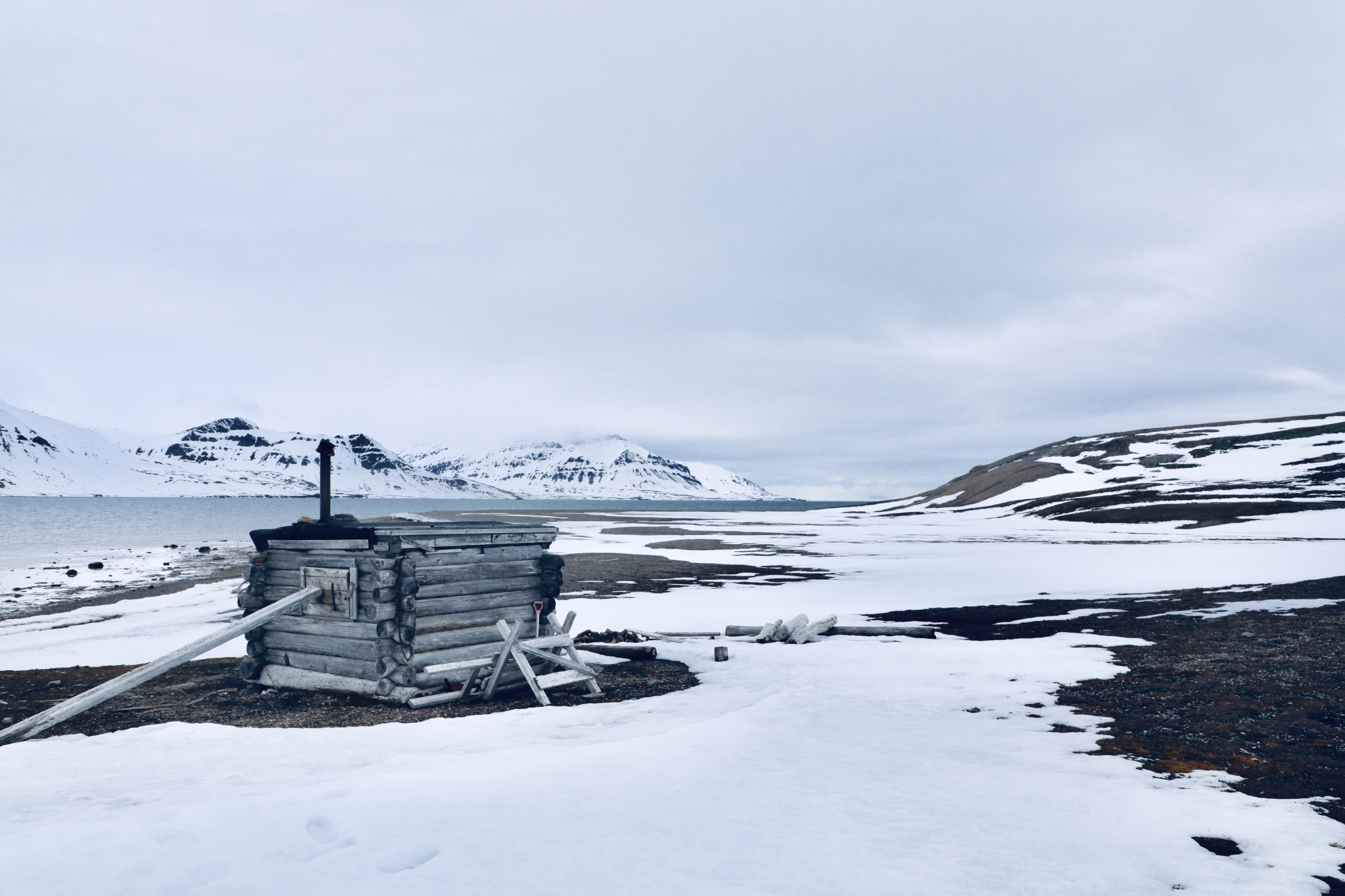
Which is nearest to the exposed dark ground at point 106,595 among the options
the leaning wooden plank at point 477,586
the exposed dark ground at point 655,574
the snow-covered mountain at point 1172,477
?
the exposed dark ground at point 655,574

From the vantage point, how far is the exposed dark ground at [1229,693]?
794 cm

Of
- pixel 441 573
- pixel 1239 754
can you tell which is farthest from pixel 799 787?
pixel 441 573

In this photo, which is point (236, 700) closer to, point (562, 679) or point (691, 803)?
point (562, 679)

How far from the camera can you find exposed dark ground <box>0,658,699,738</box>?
439 inches

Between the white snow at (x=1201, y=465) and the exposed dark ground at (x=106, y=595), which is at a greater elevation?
the white snow at (x=1201, y=465)

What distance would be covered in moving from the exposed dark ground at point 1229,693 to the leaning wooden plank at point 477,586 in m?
9.51

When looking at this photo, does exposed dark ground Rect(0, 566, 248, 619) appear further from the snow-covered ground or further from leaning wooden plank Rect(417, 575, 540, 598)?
the snow-covered ground

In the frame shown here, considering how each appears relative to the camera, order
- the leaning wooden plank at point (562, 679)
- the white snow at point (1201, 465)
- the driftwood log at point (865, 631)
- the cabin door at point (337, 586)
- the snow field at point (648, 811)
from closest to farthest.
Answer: the snow field at point (648, 811), the leaning wooden plank at point (562, 679), the cabin door at point (337, 586), the driftwood log at point (865, 631), the white snow at point (1201, 465)

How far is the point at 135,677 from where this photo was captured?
10148mm

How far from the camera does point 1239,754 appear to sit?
324 inches

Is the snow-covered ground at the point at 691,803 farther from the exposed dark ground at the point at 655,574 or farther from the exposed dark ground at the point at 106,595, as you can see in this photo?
the exposed dark ground at the point at 106,595

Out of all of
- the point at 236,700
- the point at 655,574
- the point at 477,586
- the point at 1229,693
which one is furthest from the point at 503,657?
the point at 655,574

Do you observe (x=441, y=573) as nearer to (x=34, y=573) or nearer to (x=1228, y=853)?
(x=1228, y=853)

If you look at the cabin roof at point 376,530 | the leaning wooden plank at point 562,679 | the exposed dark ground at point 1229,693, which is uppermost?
the cabin roof at point 376,530
